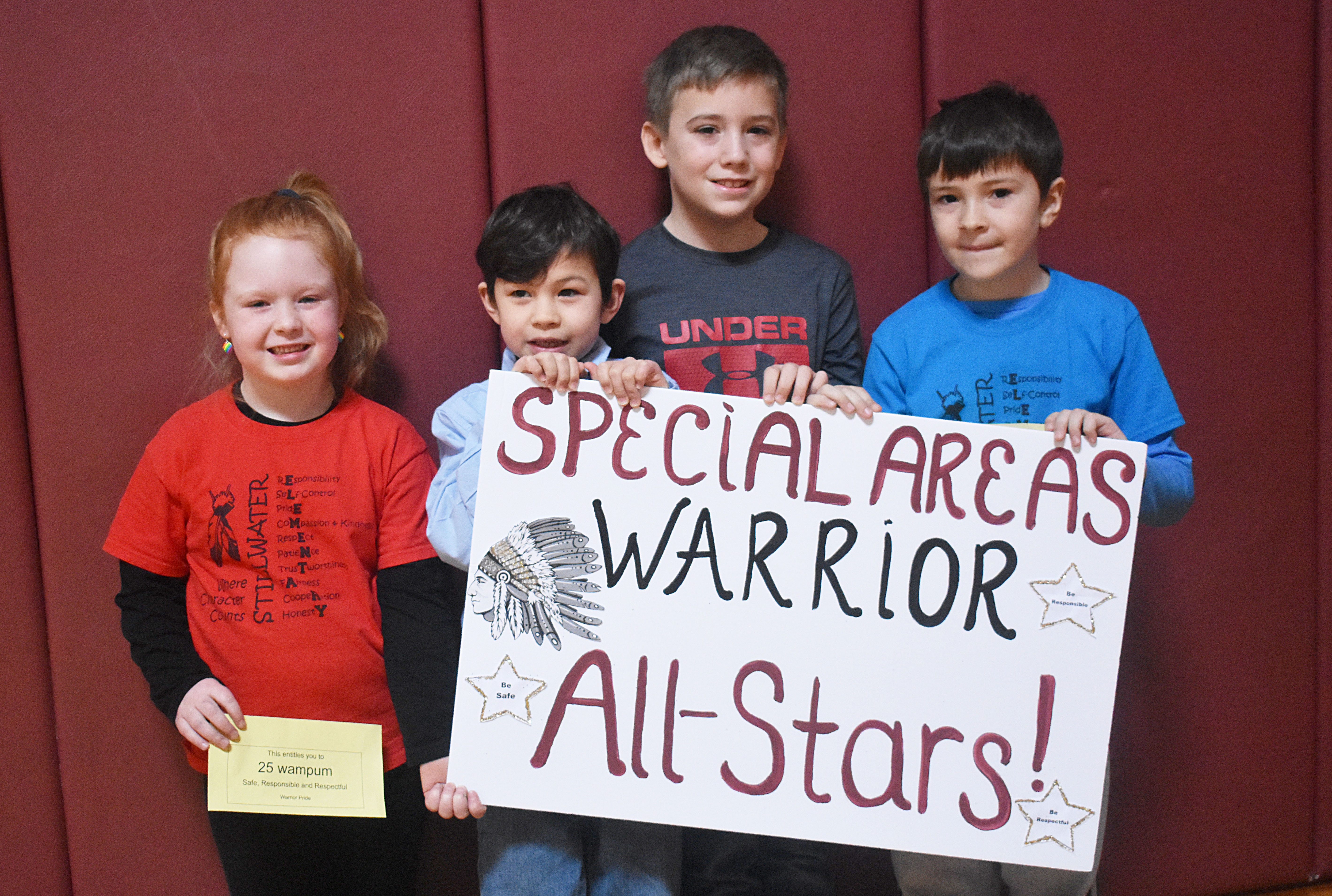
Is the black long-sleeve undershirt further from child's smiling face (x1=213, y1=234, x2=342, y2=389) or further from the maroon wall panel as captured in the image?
the maroon wall panel

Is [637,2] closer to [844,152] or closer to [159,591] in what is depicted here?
[844,152]

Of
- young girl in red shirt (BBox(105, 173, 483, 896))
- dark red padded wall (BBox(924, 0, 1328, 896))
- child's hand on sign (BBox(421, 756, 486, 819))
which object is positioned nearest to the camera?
child's hand on sign (BBox(421, 756, 486, 819))

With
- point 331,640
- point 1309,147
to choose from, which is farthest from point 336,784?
point 1309,147

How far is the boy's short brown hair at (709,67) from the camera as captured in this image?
1107mm

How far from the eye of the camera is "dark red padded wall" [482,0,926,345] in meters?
1.23

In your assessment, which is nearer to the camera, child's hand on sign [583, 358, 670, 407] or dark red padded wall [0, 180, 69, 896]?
child's hand on sign [583, 358, 670, 407]

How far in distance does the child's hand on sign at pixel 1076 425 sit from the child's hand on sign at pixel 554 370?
21.0 inches

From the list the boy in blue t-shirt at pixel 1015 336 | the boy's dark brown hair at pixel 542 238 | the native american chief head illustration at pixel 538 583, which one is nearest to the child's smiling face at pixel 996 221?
the boy in blue t-shirt at pixel 1015 336

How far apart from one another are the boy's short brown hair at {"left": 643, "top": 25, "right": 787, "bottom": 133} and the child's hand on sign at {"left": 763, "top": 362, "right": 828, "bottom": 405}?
0.38 m

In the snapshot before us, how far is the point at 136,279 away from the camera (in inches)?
46.2

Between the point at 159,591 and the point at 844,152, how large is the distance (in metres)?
1.12

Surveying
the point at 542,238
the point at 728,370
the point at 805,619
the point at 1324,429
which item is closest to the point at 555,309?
the point at 542,238

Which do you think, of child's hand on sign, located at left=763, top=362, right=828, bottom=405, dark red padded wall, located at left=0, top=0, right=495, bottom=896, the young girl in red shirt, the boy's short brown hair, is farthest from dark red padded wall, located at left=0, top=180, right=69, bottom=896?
child's hand on sign, located at left=763, top=362, right=828, bottom=405

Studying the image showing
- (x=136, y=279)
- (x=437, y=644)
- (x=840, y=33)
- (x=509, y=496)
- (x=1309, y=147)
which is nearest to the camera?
(x=509, y=496)
